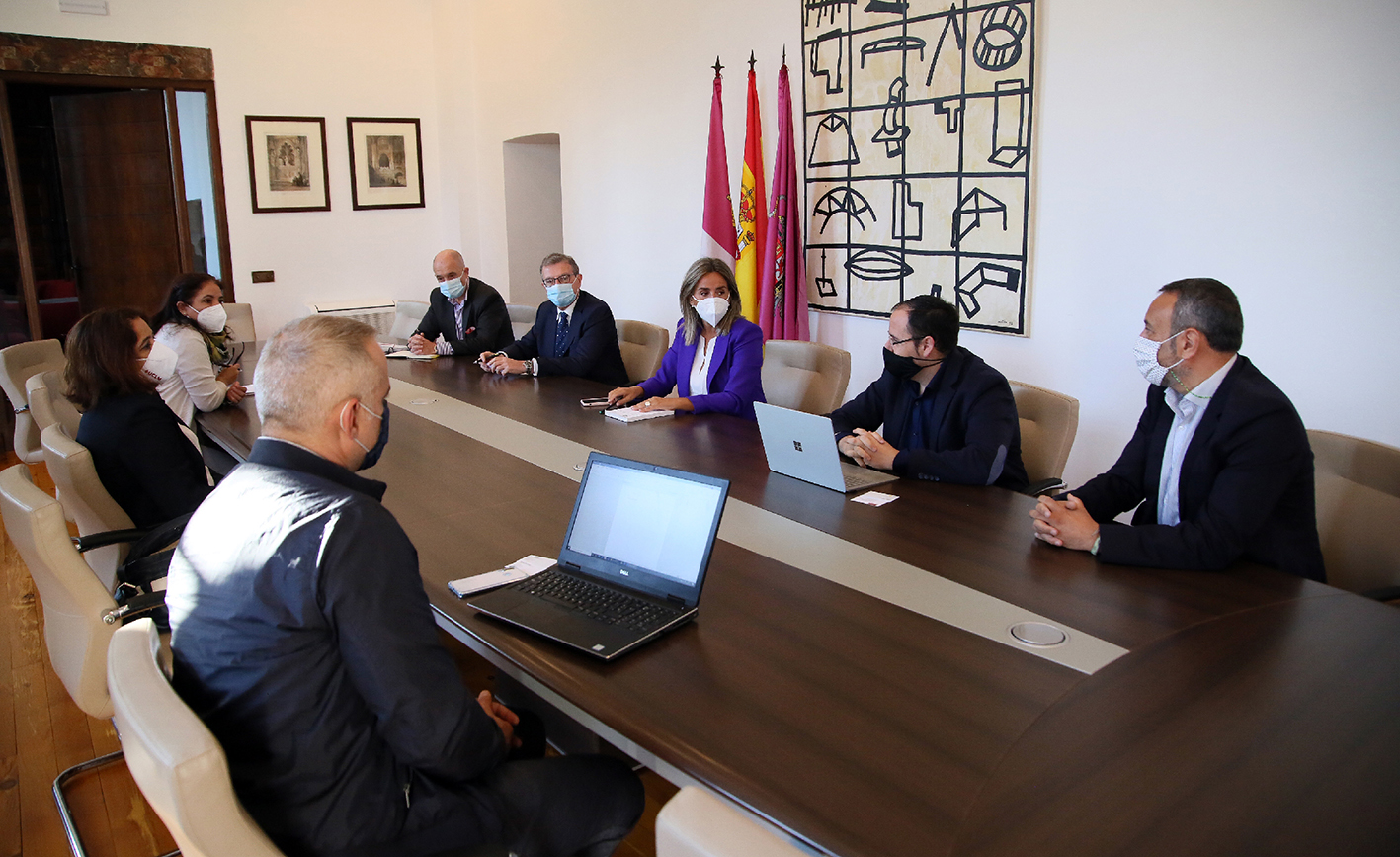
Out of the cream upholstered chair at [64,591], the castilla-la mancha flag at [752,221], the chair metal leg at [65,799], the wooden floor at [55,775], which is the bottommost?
the wooden floor at [55,775]

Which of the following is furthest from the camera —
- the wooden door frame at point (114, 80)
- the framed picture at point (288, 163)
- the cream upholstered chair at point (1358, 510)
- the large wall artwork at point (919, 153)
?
the framed picture at point (288, 163)

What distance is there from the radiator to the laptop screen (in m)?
6.37

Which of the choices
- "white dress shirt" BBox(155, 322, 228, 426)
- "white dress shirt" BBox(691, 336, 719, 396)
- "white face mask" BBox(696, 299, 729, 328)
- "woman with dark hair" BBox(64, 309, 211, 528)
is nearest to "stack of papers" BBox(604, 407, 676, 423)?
"white dress shirt" BBox(691, 336, 719, 396)

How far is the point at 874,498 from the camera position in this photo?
101 inches

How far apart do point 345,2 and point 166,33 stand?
4.63 ft

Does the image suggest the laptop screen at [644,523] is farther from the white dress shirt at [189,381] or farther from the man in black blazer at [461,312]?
the man in black blazer at [461,312]

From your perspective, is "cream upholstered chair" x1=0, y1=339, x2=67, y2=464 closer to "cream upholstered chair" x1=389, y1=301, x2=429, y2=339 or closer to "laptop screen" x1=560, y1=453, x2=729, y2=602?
"cream upholstered chair" x1=389, y1=301, x2=429, y2=339

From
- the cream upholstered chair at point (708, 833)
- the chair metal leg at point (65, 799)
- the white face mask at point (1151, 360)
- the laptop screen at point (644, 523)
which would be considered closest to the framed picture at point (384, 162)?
the chair metal leg at point (65, 799)

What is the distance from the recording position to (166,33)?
698cm

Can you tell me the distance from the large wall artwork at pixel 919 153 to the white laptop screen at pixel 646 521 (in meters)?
2.93

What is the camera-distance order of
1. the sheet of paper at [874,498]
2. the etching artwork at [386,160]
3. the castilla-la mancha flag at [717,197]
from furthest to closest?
1. the etching artwork at [386,160]
2. the castilla-la mancha flag at [717,197]
3. the sheet of paper at [874,498]

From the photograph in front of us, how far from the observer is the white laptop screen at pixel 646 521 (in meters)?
1.83

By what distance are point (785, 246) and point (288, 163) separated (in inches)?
180

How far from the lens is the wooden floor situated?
2484mm
